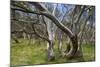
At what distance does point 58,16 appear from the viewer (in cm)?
242

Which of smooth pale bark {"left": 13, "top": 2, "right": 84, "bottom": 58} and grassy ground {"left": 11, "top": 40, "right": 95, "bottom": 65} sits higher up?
smooth pale bark {"left": 13, "top": 2, "right": 84, "bottom": 58}

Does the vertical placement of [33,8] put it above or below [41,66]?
above

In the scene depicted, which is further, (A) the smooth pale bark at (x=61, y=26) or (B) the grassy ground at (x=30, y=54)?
(A) the smooth pale bark at (x=61, y=26)

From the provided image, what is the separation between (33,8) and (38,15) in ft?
0.33

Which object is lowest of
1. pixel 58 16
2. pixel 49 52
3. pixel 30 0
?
pixel 49 52

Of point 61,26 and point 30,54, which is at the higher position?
point 61,26

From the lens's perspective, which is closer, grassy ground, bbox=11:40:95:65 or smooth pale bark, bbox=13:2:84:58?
grassy ground, bbox=11:40:95:65

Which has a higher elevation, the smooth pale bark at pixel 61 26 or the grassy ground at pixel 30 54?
the smooth pale bark at pixel 61 26

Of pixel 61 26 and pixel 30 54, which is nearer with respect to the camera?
pixel 30 54

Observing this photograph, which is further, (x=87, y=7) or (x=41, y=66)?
(x=87, y=7)
